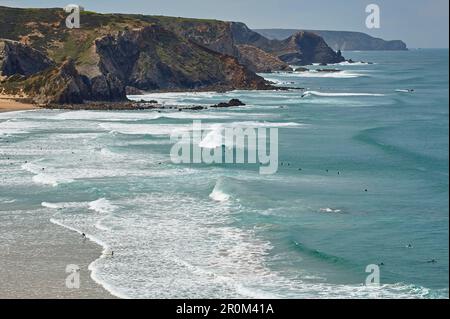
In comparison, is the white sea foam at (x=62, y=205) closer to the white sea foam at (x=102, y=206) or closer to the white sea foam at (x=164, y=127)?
the white sea foam at (x=102, y=206)

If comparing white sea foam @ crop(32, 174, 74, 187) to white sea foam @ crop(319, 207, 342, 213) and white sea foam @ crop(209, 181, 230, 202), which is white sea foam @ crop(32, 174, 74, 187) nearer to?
white sea foam @ crop(209, 181, 230, 202)

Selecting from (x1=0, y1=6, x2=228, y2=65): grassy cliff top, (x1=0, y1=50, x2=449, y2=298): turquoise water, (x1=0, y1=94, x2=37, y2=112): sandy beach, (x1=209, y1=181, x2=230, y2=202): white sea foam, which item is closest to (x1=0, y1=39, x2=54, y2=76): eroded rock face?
(x1=0, y1=6, x2=228, y2=65): grassy cliff top

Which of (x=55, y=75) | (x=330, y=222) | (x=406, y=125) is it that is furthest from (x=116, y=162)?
(x=55, y=75)

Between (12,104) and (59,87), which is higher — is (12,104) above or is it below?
below

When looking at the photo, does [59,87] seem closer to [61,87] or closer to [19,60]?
[61,87]

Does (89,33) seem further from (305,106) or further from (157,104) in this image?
(305,106)

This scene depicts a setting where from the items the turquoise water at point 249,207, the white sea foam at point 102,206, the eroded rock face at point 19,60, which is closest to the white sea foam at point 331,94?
the eroded rock face at point 19,60
